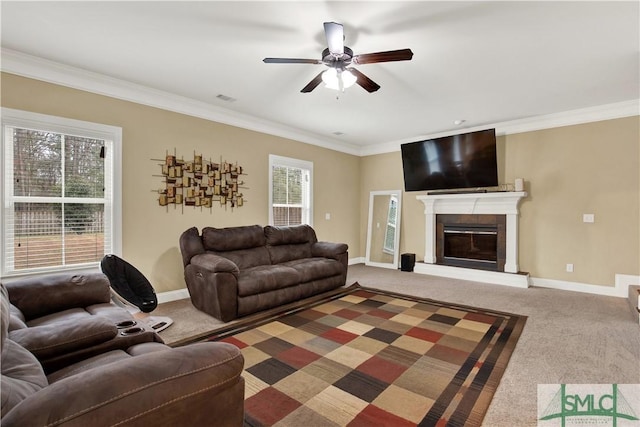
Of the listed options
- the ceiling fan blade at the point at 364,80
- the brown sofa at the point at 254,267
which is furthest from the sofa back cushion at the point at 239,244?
the ceiling fan blade at the point at 364,80

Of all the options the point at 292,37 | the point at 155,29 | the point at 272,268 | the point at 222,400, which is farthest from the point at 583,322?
the point at 155,29

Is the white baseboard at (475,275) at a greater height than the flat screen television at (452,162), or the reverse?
the flat screen television at (452,162)

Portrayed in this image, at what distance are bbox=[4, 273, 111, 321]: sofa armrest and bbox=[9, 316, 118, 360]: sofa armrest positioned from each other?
81cm

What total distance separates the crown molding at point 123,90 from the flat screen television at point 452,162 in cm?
234

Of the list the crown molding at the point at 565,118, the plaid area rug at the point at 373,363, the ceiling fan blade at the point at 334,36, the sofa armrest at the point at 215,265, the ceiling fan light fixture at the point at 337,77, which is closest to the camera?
the plaid area rug at the point at 373,363

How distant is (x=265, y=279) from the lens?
3.52m

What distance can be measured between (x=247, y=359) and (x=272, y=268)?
4.78 feet

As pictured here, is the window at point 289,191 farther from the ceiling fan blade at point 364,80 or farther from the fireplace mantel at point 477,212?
the ceiling fan blade at point 364,80

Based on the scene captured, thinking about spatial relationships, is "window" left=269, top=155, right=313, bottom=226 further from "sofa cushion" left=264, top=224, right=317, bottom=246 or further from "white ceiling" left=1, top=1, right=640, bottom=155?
"white ceiling" left=1, top=1, right=640, bottom=155

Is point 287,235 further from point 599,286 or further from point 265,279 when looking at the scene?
point 599,286

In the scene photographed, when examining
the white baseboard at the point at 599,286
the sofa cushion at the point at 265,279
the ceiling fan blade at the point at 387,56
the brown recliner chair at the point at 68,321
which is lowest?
the white baseboard at the point at 599,286

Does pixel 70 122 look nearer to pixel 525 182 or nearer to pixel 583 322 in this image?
pixel 583 322

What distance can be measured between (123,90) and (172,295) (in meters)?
2.58

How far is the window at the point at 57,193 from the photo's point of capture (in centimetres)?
299
